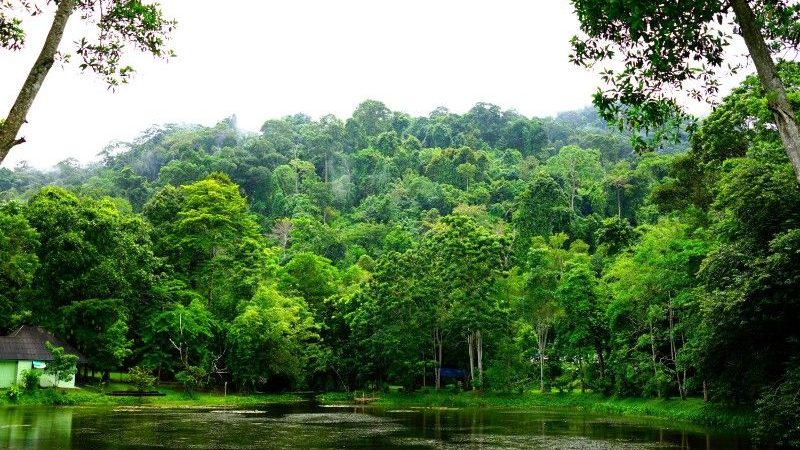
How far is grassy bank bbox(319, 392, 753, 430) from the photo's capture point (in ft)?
96.2

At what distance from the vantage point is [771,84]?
300 inches

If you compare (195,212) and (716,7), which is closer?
(716,7)

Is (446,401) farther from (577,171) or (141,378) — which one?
(577,171)

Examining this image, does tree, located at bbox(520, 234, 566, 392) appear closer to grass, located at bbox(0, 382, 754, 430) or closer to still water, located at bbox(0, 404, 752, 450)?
grass, located at bbox(0, 382, 754, 430)

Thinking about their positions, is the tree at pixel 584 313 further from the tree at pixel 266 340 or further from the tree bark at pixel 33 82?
the tree bark at pixel 33 82

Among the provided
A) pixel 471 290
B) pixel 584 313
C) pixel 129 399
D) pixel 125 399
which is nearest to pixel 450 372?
pixel 471 290

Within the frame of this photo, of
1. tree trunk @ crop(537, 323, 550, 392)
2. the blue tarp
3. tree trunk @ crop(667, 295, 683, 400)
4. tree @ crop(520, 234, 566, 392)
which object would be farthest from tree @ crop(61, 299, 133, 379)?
tree trunk @ crop(667, 295, 683, 400)

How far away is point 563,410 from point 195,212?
29326 millimetres

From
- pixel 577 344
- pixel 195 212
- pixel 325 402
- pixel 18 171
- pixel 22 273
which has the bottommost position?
pixel 325 402

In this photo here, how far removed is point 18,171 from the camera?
12181cm

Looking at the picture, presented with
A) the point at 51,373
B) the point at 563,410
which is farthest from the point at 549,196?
the point at 51,373

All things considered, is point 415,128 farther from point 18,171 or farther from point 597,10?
point 597,10

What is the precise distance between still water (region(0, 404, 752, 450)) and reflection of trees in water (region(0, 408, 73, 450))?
0.09 feet

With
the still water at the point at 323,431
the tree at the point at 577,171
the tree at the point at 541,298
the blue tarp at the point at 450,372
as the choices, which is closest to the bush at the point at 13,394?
the still water at the point at 323,431
